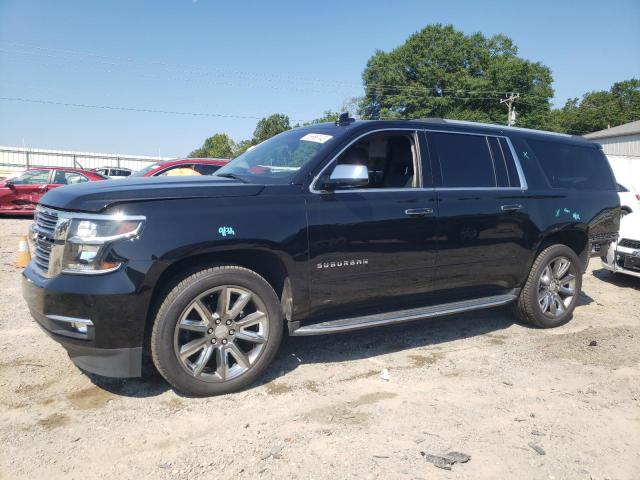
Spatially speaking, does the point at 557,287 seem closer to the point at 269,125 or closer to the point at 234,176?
the point at 234,176

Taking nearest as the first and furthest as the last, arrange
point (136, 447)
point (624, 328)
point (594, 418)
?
point (136, 447) < point (594, 418) < point (624, 328)

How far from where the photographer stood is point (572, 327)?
5.23 metres

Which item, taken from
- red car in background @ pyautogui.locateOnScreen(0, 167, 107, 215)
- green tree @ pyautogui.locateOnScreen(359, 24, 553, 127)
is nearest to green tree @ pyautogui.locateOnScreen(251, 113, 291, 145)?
green tree @ pyautogui.locateOnScreen(359, 24, 553, 127)

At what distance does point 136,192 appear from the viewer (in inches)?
121

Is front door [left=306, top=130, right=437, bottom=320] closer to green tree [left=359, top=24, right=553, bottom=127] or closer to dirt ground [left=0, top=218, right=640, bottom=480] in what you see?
dirt ground [left=0, top=218, right=640, bottom=480]

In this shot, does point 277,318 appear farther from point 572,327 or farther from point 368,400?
point 572,327

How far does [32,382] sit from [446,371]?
3.15 m

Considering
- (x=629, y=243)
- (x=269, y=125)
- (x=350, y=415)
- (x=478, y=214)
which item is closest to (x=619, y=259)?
(x=629, y=243)

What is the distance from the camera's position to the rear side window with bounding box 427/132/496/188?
430 centimetres

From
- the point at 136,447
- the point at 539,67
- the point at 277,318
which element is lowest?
the point at 136,447

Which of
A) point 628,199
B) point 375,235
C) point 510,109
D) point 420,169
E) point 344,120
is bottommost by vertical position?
point 375,235

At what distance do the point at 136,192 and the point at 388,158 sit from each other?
7.51ft

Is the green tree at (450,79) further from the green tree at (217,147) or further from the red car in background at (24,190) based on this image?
the red car in background at (24,190)

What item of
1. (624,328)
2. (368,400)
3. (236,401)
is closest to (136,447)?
(236,401)
